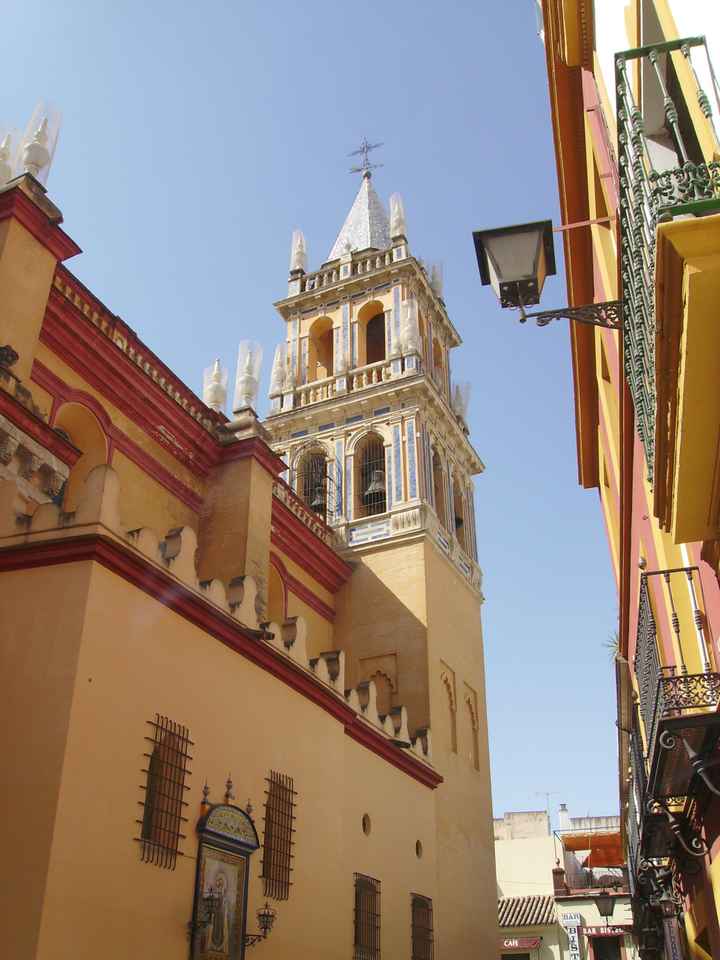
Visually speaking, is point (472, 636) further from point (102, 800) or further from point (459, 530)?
point (102, 800)

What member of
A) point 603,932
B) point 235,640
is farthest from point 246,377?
point 603,932

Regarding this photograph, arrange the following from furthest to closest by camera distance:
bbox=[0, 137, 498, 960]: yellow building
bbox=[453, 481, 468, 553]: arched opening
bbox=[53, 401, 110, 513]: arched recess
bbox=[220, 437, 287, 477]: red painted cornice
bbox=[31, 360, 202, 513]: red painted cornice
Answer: bbox=[453, 481, 468, 553]: arched opening → bbox=[220, 437, 287, 477]: red painted cornice → bbox=[53, 401, 110, 513]: arched recess → bbox=[31, 360, 202, 513]: red painted cornice → bbox=[0, 137, 498, 960]: yellow building

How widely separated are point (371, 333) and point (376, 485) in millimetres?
5506

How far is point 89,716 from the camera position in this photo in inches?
299

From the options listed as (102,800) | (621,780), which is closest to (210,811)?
(102,800)

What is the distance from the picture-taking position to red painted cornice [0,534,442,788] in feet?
26.7

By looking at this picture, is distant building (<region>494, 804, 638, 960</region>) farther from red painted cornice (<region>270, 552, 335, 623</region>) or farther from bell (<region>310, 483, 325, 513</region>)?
bell (<region>310, 483, 325, 513</region>)

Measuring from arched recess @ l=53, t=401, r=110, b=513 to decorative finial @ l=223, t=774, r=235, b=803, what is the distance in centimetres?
526

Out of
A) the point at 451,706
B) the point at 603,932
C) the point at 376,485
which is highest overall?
the point at 376,485

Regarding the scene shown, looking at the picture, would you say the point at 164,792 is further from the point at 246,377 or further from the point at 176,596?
the point at 246,377

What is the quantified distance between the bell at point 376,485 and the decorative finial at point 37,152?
413 inches

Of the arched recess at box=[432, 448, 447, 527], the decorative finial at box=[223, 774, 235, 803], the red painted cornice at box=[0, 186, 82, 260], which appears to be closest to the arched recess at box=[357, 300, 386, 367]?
the arched recess at box=[432, 448, 447, 527]

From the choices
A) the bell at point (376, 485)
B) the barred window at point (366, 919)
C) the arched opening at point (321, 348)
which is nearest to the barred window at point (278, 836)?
the barred window at point (366, 919)

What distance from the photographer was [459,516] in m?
22.2
